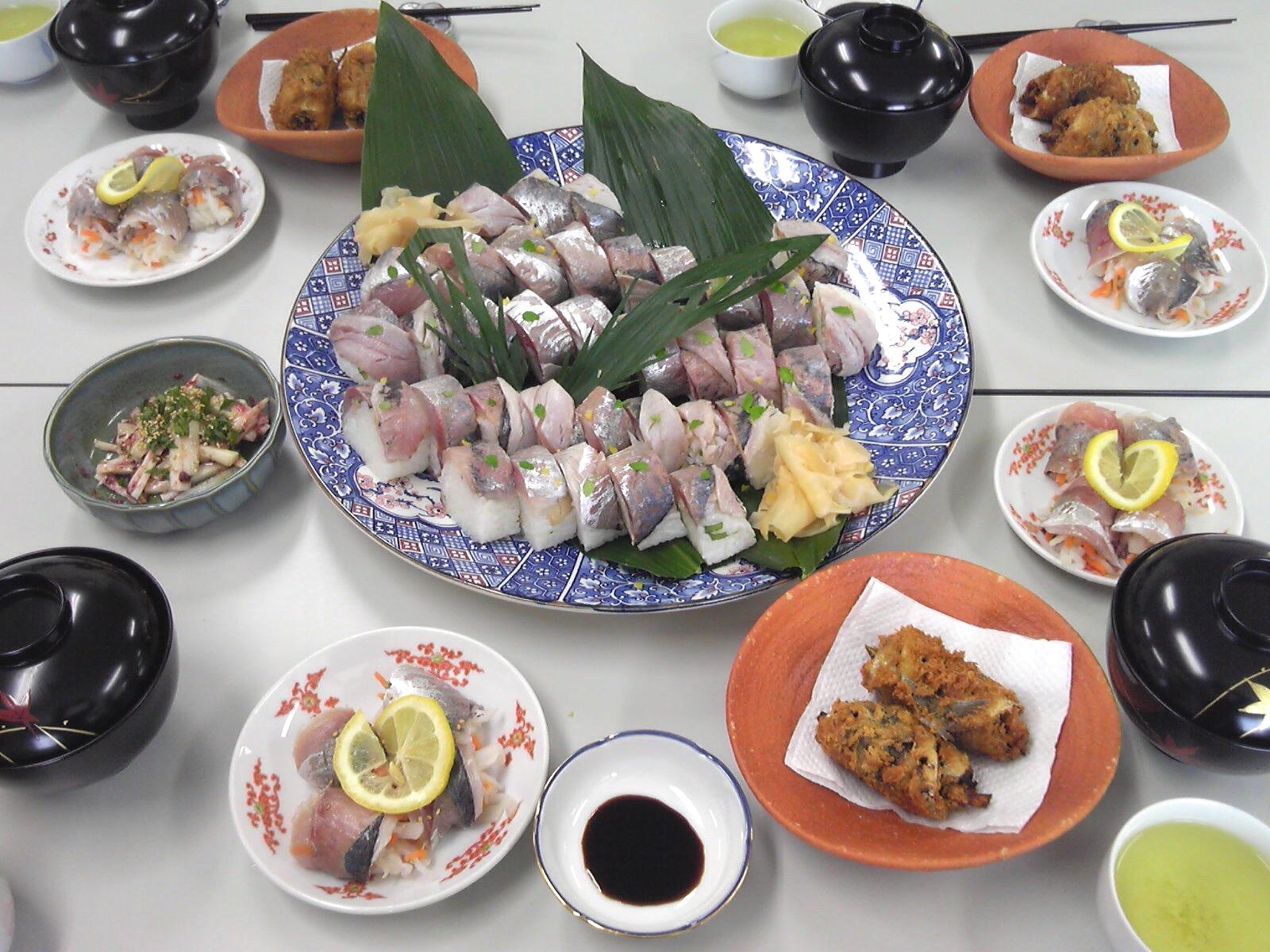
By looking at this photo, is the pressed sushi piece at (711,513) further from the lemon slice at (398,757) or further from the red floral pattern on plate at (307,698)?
the red floral pattern on plate at (307,698)

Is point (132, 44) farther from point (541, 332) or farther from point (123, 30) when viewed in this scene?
point (541, 332)

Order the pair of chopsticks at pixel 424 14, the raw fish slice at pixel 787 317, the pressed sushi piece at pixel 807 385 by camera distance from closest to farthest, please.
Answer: the pressed sushi piece at pixel 807 385 → the raw fish slice at pixel 787 317 → the pair of chopsticks at pixel 424 14

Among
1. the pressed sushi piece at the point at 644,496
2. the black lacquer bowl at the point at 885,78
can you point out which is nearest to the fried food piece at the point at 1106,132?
the black lacquer bowl at the point at 885,78

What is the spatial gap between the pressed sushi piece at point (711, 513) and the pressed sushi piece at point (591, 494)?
0.13 m

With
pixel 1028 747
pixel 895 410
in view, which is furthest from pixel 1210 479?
pixel 1028 747

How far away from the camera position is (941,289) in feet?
7.63

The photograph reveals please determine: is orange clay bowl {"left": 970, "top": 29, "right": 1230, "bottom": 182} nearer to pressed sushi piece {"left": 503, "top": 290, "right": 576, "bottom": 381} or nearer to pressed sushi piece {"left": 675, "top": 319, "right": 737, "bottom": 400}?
pressed sushi piece {"left": 675, "top": 319, "right": 737, "bottom": 400}

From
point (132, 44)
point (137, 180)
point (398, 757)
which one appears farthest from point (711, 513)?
point (132, 44)

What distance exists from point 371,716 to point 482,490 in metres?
0.45

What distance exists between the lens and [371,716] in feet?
5.55

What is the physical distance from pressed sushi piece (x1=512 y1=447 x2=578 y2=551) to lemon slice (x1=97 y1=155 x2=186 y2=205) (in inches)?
58.8

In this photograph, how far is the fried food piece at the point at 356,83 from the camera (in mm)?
2779

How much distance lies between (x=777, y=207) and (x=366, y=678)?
63.8 inches

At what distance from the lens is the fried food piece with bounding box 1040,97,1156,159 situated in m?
2.61
